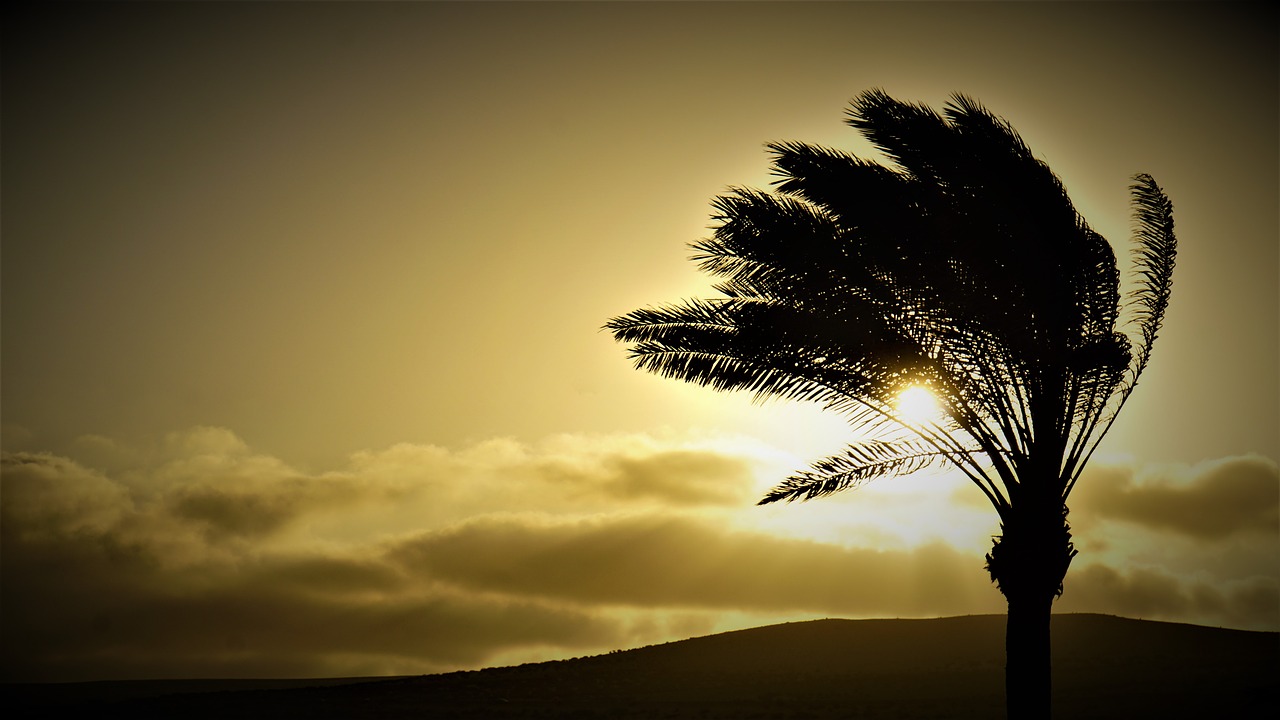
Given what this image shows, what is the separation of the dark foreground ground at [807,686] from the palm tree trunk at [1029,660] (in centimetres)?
953

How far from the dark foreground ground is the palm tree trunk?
31.3 feet

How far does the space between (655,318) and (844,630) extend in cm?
3549

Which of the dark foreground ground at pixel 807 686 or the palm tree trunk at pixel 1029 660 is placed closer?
the palm tree trunk at pixel 1029 660

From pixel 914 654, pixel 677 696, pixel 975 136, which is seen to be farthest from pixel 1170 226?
pixel 914 654

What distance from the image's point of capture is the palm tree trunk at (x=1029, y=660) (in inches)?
511

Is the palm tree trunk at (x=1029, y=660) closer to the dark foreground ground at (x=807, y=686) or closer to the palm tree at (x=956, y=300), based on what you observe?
the palm tree at (x=956, y=300)

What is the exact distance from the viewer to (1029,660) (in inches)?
516

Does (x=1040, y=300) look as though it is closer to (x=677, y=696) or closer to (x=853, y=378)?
(x=853, y=378)

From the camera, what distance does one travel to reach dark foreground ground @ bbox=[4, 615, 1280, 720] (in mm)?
24116

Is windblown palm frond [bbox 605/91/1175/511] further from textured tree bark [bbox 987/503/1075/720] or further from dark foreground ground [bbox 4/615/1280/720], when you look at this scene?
dark foreground ground [bbox 4/615/1280/720]

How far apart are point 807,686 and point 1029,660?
17.6 meters

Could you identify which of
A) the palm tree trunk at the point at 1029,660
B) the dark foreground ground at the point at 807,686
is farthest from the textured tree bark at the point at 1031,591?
the dark foreground ground at the point at 807,686

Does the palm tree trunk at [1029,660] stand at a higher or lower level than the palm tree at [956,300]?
lower

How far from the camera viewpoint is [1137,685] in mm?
25891
